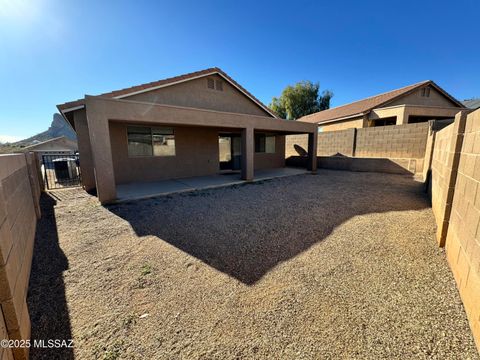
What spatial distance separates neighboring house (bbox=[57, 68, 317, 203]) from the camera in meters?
5.46

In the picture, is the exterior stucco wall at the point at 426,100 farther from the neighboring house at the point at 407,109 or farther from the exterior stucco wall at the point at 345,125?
the exterior stucco wall at the point at 345,125

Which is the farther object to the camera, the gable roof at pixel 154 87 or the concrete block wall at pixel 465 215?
the gable roof at pixel 154 87

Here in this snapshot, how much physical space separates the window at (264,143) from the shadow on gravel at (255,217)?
195 inches

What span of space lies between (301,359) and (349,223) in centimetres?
315

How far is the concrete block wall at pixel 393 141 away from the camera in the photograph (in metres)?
9.70

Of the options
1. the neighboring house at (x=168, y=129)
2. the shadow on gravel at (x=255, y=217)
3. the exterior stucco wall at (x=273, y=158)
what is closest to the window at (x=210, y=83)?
the neighboring house at (x=168, y=129)

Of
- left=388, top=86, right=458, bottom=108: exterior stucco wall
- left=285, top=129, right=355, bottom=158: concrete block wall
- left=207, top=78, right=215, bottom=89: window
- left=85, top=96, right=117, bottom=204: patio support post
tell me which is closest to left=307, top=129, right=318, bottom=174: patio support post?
left=285, top=129, right=355, bottom=158: concrete block wall

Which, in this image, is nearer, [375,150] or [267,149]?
[375,150]

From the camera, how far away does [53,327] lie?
1839 mm

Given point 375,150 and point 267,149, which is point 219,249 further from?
point 375,150

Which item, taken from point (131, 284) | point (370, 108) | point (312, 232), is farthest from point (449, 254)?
point (370, 108)

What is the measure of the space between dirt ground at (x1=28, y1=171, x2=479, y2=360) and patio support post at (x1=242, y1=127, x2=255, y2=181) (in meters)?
4.13

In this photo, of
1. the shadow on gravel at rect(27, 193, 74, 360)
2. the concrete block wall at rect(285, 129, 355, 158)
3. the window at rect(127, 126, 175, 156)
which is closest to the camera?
the shadow on gravel at rect(27, 193, 74, 360)

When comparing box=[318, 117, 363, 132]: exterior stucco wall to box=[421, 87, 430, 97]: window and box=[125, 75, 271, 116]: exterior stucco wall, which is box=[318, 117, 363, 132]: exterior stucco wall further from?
box=[125, 75, 271, 116]: exterior stucco wall
